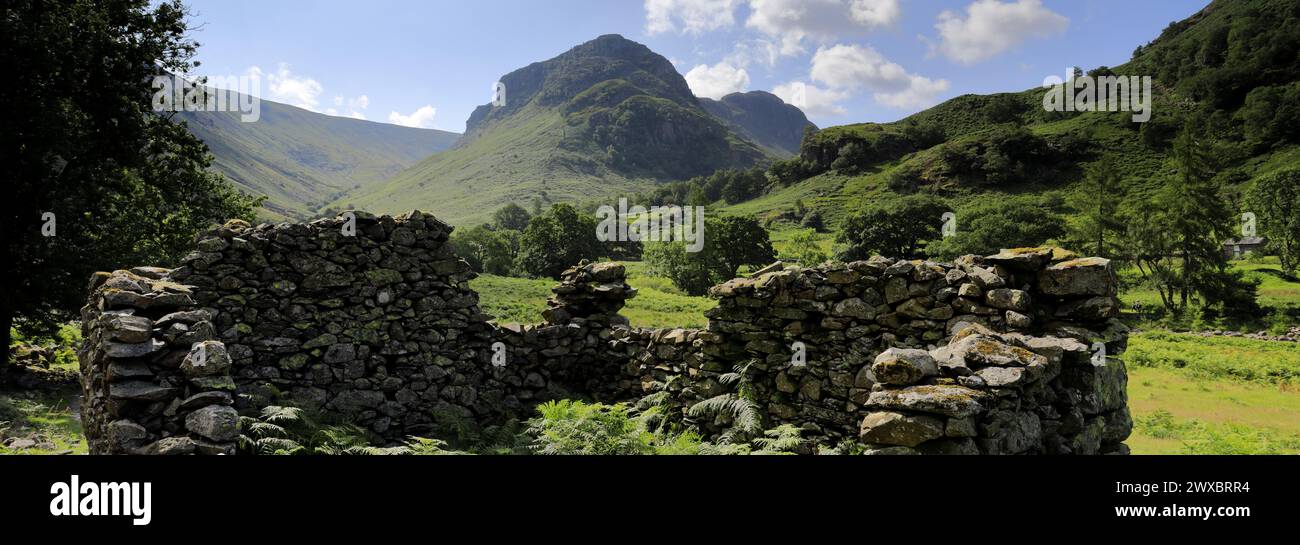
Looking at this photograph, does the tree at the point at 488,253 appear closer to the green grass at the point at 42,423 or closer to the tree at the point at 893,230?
the tree at the point at 893,230

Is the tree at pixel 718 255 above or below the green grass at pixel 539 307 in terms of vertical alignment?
above

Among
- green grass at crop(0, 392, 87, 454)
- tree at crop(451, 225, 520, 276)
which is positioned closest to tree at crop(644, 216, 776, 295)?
tree at crop(451, 225, 520, 276)

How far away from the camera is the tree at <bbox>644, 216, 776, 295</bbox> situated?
185ft

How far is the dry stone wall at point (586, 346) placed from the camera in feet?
17.3

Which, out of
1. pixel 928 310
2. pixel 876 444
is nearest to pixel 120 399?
pixel 876 444

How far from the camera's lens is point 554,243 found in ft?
221

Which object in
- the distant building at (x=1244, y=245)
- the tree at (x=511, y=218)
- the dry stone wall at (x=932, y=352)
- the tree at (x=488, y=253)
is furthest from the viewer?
the tree at (x=511, y=218)

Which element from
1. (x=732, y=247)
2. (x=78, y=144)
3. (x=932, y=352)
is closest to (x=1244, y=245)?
(x=732, y=247)

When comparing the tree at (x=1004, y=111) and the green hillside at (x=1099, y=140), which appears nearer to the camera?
the green hillside at (x=1099, y=140)

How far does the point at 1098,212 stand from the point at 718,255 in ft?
124

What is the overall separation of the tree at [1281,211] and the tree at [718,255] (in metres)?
46.2

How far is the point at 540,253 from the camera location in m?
66.9

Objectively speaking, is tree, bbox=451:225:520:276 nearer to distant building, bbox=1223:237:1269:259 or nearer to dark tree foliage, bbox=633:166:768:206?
dark tree foliage, bbox=633:166:768:206

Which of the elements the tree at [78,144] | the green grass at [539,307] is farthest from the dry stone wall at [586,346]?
the green grass at [539,307]
